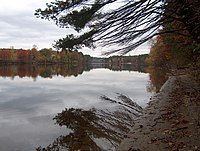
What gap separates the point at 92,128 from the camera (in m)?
15.2

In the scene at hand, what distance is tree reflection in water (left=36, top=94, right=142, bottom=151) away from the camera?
12.4 metres

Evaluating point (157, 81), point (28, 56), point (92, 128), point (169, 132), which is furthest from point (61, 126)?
point (28, 56)

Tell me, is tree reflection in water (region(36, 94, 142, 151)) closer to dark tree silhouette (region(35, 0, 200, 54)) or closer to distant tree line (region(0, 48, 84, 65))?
dark tree silhouette (region(35, 0, 200, 54))

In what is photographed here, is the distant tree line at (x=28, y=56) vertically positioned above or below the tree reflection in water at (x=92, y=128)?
above

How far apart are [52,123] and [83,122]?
1.68 m

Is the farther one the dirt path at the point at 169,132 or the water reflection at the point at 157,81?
the water reflection at the point at 157,81

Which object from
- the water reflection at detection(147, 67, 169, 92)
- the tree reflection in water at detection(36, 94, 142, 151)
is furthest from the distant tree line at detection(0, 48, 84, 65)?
the tree reflection in water at detection(36, 94, 142, 151)

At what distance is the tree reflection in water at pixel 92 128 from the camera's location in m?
12.4

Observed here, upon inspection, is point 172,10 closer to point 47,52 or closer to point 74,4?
point 74,4

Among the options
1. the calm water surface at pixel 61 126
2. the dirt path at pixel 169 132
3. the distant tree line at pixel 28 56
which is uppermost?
the distant tree line at pixel 28 56

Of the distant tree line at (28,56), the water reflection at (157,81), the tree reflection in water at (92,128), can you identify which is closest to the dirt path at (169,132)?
the tree reflection in water at (92,128)

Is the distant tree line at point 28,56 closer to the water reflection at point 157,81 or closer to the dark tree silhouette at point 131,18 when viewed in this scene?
the water reflection at point 157,81

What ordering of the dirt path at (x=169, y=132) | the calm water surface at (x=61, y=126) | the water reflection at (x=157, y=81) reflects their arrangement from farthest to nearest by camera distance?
the water reflection at (x=157, y=81)
the calm water surface at (x=61, y=126)
the dirt path at (x=169, y=132)

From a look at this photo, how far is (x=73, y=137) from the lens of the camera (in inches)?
541
